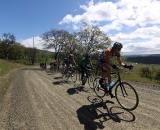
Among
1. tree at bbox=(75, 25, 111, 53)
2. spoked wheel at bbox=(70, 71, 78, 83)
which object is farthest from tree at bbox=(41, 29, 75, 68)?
spoked wheel at bbox=(70, 71, 78, 83)

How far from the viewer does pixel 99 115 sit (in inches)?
330

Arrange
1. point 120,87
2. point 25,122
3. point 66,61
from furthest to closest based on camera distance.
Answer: point 66,61
point 120,87
point 25,122

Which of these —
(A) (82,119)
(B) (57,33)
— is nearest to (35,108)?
(A) (82,119)

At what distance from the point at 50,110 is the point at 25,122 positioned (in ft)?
5.23

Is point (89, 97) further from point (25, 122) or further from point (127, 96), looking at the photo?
point (25, 122)

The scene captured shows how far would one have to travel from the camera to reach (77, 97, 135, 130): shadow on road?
24.4 ft

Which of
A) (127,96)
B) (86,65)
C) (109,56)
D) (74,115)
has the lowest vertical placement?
(74,115)

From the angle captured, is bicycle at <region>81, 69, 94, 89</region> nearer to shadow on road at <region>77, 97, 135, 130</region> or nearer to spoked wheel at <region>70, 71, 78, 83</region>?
spoked wheel at <region>70, 71, 78, 83</region>

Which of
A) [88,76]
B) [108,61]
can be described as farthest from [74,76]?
[108,61]

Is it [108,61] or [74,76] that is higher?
[108,61]

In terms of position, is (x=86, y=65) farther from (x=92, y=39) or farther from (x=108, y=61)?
(x=92, y=39)

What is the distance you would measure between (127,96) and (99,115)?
1.12m

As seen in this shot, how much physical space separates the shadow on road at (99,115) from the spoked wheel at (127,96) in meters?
0.23

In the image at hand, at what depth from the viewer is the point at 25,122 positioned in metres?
7.84
